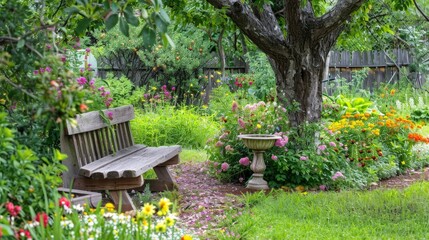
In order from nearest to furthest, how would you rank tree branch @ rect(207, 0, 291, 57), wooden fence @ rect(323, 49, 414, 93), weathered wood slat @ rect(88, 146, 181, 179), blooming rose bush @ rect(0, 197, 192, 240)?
blooming rose bush @ rect(0, 197, 192, 240) → weathered wood slat @ rect(88, 146, 181, 179) → tree branch @ rect(207, 0, 291, 57) → wooden fence @ rect(323, 49, 414, 93)

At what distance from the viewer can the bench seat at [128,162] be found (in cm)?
561

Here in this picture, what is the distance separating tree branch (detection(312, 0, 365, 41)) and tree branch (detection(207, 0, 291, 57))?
0.44 m

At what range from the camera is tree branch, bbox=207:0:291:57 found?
7332mm

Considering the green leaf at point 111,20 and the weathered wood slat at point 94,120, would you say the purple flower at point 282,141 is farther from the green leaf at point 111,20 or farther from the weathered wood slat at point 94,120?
the green leaf at point 111,20

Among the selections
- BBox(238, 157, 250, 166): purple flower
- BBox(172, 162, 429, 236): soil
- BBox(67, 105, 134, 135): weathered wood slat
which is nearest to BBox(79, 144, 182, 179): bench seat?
BBox(67, 105, 134, 135): weathered wood slat

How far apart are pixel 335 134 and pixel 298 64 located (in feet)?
3.98

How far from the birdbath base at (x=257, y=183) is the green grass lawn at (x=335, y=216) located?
0.68m

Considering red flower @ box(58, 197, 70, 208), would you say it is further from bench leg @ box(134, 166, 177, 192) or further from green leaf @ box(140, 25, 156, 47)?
bench leg @ box(134, 166, 177, 192)

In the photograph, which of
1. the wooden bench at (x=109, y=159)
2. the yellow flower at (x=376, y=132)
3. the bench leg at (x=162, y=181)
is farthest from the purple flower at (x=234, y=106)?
the yellow flower at (x=376, y=132)

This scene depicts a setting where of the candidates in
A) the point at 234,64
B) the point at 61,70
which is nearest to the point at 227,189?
the point at 61,70

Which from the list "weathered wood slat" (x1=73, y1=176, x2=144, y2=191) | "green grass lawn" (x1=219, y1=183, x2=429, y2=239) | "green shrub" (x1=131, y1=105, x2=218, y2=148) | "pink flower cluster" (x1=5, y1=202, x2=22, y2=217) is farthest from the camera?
"green shrub" (x1=131, y1=105, x2=218, y2=148)

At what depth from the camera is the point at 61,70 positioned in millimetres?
2760

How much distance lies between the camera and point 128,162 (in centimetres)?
625

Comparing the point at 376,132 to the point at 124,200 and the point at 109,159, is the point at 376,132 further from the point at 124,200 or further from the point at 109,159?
the point at 124,200
